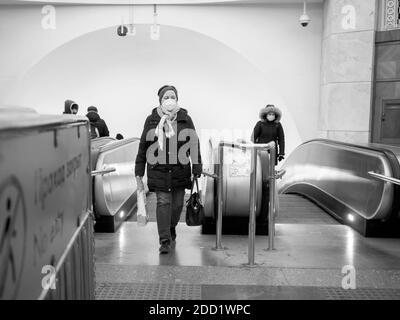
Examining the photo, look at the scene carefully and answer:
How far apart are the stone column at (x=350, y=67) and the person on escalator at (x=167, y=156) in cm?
635

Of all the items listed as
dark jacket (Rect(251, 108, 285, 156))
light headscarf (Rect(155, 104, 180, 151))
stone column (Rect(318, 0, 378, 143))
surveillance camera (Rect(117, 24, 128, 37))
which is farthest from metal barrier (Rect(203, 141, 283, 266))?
surveillance camera (Rect(117, 24, 128, 37))

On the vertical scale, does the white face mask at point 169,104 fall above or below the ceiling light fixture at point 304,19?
below

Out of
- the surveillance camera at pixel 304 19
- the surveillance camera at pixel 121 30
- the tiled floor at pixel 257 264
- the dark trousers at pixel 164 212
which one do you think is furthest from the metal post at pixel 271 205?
the surveillance camera at pixel 121 30

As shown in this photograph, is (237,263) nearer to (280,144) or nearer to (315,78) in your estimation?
(280,144)

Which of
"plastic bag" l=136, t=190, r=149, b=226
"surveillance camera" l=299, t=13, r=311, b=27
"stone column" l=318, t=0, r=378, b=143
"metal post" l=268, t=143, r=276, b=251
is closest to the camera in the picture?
"plastic bag" l=136, t=190, r=149, b=226

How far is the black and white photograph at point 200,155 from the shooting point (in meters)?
1.49

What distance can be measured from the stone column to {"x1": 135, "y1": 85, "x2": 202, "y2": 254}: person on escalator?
635 cm

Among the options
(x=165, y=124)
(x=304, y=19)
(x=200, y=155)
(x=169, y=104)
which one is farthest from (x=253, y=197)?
(x=304, y=19)

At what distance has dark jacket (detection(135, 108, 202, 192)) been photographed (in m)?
3.84

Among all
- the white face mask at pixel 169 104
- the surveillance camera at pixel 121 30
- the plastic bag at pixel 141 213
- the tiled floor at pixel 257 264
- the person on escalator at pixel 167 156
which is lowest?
the tiled floor at pixel 257 264

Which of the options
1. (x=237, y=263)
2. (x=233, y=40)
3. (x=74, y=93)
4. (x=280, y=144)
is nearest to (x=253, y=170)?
(x=237, y=263)

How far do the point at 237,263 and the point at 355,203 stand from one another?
2.14m

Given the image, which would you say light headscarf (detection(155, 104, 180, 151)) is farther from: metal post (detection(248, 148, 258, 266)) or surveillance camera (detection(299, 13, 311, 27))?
surveillance camera (detection(299, 13, 311, 27))

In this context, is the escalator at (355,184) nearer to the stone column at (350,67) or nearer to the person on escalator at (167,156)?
the person on escalator at (167,156)
